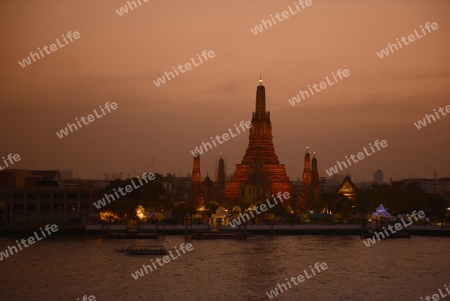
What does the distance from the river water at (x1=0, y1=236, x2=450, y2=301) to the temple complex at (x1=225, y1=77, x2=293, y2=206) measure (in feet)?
163

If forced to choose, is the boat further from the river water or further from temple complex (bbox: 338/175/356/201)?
temple complex (bbox: 338/175/356/201)

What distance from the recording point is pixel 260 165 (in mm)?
144500

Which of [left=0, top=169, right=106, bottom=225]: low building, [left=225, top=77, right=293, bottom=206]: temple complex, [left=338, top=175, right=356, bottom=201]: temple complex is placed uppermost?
[left=0, top=169, right=106, bottom=225]: low building

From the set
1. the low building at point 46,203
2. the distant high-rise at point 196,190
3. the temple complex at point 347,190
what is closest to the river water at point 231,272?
the low building at point 46,203

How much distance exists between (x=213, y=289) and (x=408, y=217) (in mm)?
69653

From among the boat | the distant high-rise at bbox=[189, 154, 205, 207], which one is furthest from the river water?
the distant high-rise at bbox=[189, 154, 205, 207]

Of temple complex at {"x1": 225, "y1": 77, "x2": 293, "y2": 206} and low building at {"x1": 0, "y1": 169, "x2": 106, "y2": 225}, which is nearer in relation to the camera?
low building at {"x1": 0, "y1": 169, "x2": 106, "y2": 225}

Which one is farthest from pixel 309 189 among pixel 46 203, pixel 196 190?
pixel 46 203

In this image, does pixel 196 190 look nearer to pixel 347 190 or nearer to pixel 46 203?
pixel 347 190

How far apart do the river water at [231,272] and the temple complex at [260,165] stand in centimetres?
4959

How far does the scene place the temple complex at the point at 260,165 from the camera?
142625mm

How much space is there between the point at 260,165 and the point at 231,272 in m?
79.0

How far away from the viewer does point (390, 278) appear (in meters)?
63.0

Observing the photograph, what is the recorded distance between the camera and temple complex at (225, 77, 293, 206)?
143 m
